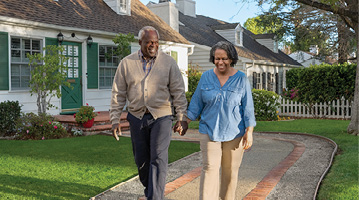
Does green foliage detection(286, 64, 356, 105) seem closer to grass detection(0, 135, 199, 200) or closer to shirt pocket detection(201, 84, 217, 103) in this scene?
grass detection(0, 135, 199, 200)

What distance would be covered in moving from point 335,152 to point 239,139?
4.84m

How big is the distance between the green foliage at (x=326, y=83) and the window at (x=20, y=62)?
11.2 meters

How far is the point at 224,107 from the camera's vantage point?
12.6ft

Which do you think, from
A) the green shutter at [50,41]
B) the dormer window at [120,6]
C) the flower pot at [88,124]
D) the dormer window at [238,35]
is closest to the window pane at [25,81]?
the green shutter at [50,41]

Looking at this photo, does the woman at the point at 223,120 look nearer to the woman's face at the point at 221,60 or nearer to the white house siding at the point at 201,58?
the woman's face at the point at 221,60

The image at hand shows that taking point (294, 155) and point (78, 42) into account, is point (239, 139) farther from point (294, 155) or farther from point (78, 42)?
point (78, 42)

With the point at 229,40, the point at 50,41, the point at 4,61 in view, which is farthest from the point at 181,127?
the point at 229,40

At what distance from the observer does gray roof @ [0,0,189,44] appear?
11.6 metres

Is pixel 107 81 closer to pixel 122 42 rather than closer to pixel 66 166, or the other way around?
pixel 122 42

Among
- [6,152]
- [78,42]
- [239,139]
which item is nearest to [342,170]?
[239,139]

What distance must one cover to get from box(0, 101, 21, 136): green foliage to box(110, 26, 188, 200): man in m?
7.04

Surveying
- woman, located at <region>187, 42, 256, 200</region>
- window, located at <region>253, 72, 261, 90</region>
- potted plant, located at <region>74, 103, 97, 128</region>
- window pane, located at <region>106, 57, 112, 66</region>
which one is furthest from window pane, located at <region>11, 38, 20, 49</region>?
window, located at <region>253, 72, 261, 90</region>

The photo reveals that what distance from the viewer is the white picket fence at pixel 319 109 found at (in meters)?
16.2

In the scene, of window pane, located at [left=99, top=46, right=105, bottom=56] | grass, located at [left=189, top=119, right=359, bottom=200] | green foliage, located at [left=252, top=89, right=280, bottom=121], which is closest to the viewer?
grass, located at [left=189, top=119, right=359, bottom=200]
